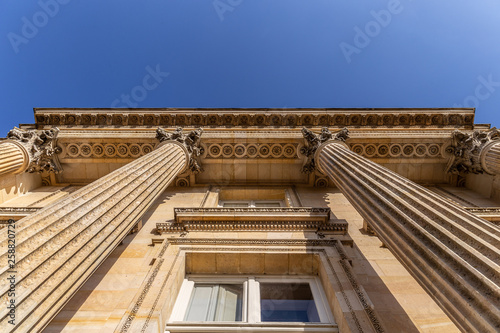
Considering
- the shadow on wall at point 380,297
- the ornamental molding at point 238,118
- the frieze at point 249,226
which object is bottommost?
the shadow on wall at point 380,297

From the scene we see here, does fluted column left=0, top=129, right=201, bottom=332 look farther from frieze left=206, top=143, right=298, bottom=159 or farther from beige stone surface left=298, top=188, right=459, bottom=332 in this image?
frieze left=206, top=143, right=298, bottom=159

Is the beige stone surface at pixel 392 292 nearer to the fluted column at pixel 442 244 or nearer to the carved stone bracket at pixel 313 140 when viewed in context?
the fluted column at pixel 442 244

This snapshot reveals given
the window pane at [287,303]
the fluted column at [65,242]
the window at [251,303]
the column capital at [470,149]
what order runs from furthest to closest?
1. the column capital at [470,149]
2. the window pane at [287,303]
3. the window at [251,303]
4. the fluted column at [65,242]

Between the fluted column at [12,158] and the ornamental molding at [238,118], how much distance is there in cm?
280

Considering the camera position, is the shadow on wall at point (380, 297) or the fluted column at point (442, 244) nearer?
the fluted column at point (442, 244)

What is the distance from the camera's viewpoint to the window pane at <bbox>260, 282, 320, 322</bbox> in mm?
5292

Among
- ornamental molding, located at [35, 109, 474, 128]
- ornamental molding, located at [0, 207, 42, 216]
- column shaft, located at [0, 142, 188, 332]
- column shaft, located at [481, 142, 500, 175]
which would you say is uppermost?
ornamental molding, located at [35, 109, 474, 128]

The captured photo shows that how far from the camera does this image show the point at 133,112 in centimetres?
1298

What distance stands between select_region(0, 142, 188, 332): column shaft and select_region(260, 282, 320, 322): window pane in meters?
3.21

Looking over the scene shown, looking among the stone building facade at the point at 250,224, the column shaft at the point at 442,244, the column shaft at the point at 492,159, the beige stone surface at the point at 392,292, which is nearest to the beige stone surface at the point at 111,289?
the stone building facade at the point at 250,224

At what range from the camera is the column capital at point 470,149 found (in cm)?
1059

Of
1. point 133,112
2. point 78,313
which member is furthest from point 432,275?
point 133,112

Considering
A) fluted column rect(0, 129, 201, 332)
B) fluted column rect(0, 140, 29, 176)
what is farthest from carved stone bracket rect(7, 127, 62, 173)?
fluted column rect(0, 129, 201, 332)

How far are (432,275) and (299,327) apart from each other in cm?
240
